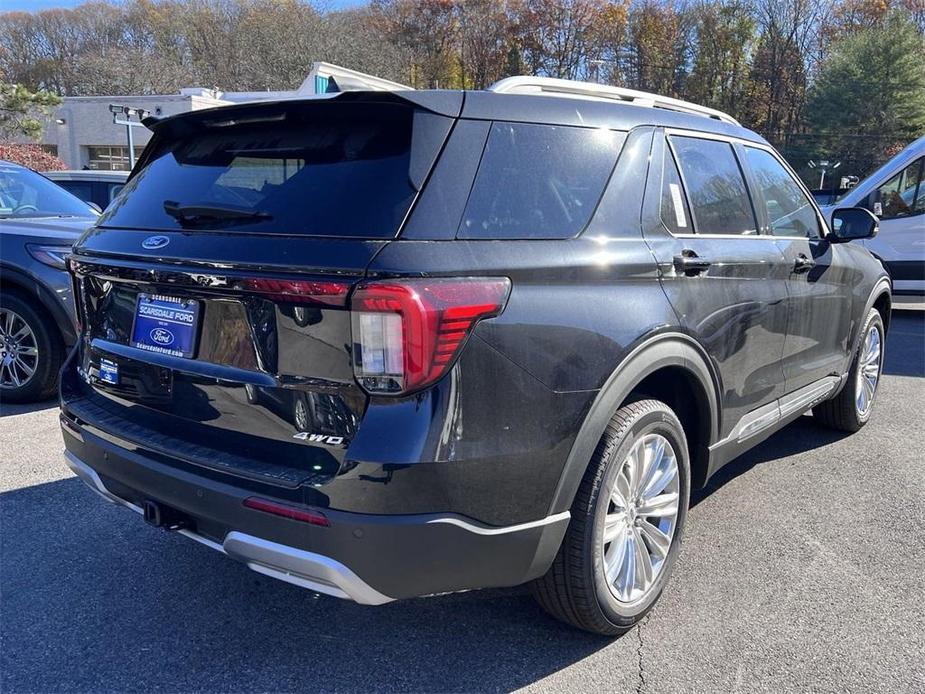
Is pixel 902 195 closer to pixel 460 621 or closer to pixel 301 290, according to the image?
pixel 460 621

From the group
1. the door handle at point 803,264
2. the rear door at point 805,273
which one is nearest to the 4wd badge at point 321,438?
the rear door at point 805,273

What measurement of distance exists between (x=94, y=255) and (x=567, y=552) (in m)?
1.98

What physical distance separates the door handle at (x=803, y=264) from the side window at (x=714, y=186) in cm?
36

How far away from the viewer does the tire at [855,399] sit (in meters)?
5.00

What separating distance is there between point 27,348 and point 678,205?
481cm

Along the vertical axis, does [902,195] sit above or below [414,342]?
above

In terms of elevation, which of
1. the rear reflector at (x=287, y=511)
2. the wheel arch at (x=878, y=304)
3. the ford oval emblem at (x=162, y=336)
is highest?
the ford oval emblem at (x=162, y=336)

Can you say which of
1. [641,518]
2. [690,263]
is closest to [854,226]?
[690,263]

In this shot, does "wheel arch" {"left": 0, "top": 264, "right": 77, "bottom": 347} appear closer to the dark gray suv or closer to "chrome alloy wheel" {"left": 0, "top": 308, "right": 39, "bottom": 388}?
the dark gray suv

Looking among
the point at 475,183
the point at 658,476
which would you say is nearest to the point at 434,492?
the point at 475,183

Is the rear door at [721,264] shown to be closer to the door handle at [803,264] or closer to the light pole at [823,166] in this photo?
the door handle at [803,264]

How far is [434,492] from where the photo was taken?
2096 mm

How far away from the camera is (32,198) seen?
Answer: 656cm

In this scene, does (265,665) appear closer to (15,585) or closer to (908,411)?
(15,585)
